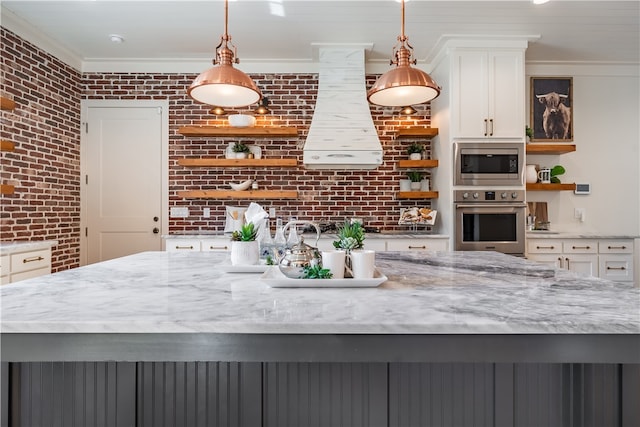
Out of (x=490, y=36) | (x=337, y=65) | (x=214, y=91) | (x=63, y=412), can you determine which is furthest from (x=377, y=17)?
(x=63, y=412)

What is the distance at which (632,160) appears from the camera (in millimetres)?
4531

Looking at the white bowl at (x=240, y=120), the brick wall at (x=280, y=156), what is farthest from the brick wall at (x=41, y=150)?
the white bowl at (x=240, y=120)

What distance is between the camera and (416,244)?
382 centimetres

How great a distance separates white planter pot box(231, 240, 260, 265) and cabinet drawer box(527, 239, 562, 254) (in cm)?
321

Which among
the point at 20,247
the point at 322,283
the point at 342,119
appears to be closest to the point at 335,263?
the point at 322,283

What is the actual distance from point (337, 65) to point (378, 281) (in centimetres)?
327

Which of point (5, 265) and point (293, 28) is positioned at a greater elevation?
point (293, 28)

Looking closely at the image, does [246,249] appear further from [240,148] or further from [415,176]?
[415,176]

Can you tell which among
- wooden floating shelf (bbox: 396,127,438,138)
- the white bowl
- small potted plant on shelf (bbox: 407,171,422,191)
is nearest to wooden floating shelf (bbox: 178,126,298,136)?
the white bowl

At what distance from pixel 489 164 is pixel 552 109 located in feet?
4.33

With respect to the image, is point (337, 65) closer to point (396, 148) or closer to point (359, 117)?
point (359, 117)

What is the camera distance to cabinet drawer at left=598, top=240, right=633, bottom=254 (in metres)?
3.88

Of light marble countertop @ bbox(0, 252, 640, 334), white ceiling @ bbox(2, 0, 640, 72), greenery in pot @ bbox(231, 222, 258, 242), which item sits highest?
white ceiling @ bbox(2, 0, 640, 72)

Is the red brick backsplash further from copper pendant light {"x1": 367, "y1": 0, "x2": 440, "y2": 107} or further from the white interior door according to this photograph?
copper pendant light {"x1": 367, "y1": 0, "x2": 440, "y2": 107}
